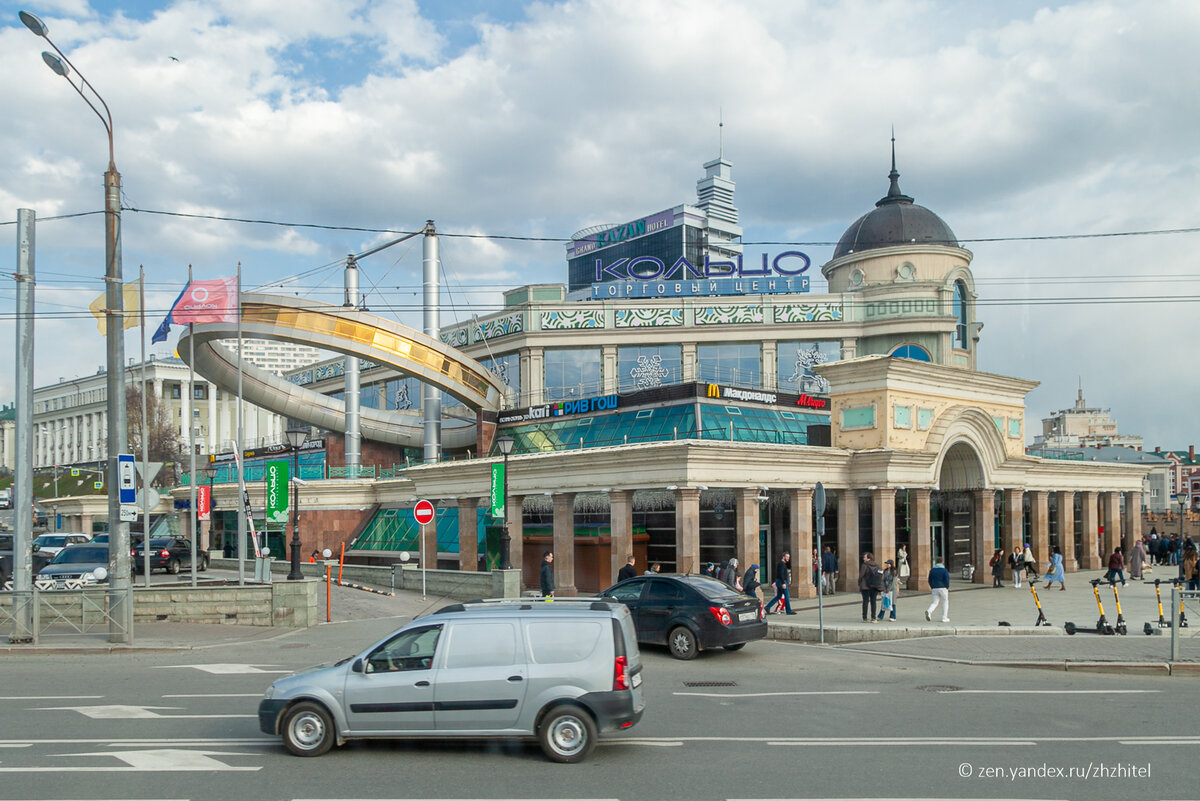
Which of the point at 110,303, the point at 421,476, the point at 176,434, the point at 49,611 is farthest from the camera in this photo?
the point at 176,434

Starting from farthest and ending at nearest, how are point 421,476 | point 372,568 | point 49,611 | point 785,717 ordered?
point 421,476 → point 372,568 → point 49,611 → point 785,717

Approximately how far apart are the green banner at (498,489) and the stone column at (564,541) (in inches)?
79.7

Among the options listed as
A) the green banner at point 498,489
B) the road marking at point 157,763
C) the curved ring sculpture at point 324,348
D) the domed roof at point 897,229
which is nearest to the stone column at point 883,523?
the green banner at point 498,489

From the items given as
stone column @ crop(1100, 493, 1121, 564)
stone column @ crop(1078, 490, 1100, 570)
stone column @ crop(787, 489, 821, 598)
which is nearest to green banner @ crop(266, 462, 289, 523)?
stone column @ crop(787, 489, 821, 598)

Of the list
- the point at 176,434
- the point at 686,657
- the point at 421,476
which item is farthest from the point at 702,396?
the point at 176,434

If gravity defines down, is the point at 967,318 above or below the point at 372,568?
above

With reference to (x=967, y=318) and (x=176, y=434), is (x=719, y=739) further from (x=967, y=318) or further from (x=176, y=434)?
(x=176, y=434)

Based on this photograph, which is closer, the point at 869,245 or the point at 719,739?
the point at 719,739

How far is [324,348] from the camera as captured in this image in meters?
40.5

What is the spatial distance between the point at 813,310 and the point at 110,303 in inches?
1790

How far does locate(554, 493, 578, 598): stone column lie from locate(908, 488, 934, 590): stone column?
11.5m

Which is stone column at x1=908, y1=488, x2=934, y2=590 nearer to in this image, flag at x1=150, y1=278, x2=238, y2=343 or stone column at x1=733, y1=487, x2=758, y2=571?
stone column at x1=733, y1=487, x2=758, y2=571

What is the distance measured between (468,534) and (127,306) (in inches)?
625

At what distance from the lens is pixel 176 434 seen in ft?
394
